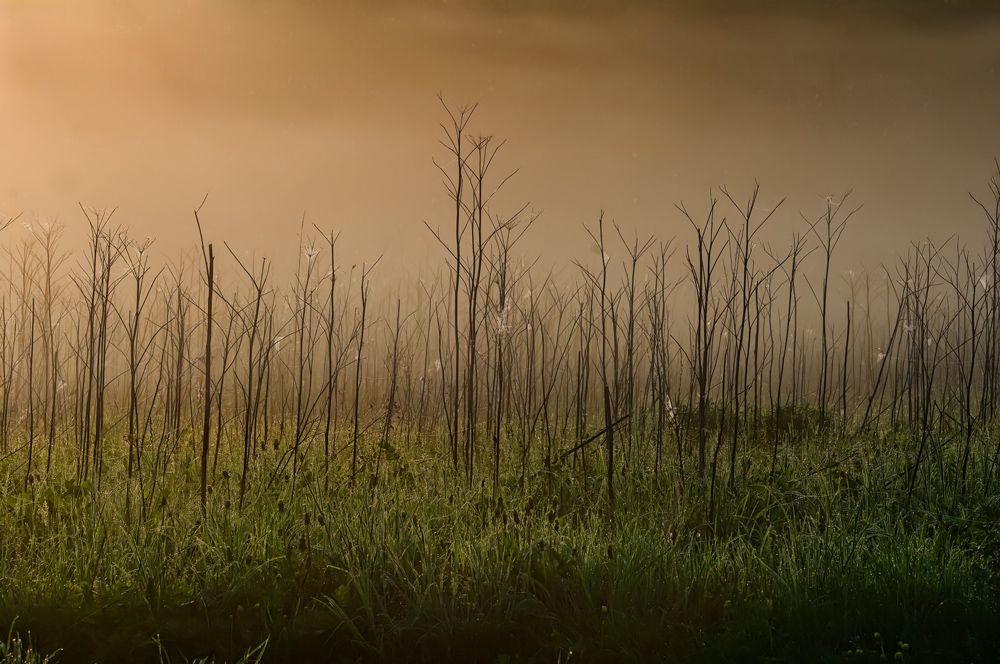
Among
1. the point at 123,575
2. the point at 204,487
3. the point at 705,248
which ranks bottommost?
the point at 123,575

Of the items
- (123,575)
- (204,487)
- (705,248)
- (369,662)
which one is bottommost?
(369,662)

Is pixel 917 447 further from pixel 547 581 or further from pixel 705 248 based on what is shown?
pixel 547 581

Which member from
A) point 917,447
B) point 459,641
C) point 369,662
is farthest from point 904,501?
point 369,662

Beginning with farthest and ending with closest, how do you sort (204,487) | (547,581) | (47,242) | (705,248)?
(47,242) < (705,248) < (204,487) < (547,581)

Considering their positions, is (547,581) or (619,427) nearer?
(547,581)

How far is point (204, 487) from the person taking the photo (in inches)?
103

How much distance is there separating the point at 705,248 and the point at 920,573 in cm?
132

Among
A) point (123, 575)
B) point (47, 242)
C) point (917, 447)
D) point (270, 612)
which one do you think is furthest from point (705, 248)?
point (47, 242)

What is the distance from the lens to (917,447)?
11.7 feet

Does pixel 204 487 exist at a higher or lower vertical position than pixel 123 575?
higher

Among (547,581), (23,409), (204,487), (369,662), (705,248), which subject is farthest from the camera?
(23,409)

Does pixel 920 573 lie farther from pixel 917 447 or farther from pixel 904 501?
pixel 917 447

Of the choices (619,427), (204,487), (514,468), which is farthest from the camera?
(619,427)

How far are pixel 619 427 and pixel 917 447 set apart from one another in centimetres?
145
